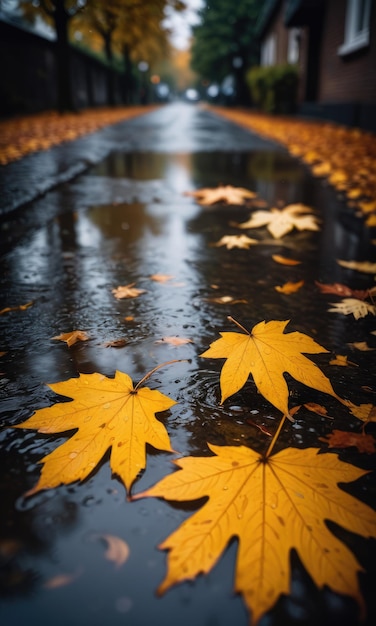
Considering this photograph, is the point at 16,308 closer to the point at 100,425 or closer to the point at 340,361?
the point at 100,425

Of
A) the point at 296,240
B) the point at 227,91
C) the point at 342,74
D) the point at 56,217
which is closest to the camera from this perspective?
the point at 296,240

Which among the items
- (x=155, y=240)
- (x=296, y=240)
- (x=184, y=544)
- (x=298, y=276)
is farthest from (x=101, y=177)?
(x=184, y=544)

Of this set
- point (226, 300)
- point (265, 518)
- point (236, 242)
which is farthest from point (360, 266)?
point (265, 518)

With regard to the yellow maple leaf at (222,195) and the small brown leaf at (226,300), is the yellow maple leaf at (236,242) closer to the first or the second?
the small brown leaf at (226,300)

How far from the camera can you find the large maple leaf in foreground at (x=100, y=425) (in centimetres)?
94

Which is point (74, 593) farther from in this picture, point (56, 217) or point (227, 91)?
point (227, 91)

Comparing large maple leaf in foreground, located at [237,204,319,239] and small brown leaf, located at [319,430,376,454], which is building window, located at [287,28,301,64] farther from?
small brown leaf, located at [319,430,376,454]

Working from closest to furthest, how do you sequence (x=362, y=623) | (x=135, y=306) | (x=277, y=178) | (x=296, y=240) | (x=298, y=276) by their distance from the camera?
(x=362, y=623)
(x=135, y=306)
(x=298, y=276)
(x=296, y=240)
(x=277, y=178)

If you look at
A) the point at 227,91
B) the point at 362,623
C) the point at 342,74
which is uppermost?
the point at 227,91

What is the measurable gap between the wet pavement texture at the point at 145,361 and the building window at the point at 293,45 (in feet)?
56.2

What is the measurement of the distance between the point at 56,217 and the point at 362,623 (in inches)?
122

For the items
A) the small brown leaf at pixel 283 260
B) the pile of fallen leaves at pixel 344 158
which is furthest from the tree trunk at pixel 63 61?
the small brown leaf at pixel 283 260

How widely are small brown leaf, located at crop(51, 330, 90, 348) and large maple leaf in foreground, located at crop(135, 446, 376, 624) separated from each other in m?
0.71

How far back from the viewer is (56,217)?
10.7 feet
